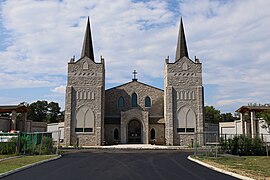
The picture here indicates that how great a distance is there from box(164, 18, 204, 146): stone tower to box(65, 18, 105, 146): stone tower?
9115 millimetres

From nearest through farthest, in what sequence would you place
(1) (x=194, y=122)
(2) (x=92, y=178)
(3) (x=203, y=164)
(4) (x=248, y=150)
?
(2) (x=92, y=178)
(3) (x=203, y=164)
(4) (x=248, y=150)
(1) (x=194, y=122)

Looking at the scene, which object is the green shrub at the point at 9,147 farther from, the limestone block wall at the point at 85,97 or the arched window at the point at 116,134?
the arched window at the point at 116,134

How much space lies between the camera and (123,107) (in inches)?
1975

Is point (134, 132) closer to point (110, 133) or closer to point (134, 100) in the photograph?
point (110, 133)

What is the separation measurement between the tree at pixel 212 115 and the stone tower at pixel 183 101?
35.3 m

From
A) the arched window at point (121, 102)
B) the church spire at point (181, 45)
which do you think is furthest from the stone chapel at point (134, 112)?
the arched window at point (121, 102)

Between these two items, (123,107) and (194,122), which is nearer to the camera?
(194,122)

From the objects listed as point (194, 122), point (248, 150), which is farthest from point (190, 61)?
point (248, 150)

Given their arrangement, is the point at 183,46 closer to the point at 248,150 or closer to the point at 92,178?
the point at 248,150

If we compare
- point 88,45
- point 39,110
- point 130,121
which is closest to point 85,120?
point 130,121

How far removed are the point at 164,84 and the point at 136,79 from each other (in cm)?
477

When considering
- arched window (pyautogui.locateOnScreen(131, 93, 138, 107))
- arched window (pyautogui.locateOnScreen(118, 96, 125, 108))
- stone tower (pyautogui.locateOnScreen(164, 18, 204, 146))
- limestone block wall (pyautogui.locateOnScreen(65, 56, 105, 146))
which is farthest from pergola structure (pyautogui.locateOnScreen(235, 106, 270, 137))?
limestone block wall (pyautogui.locateOnScreen(65, 56, 105, 146))

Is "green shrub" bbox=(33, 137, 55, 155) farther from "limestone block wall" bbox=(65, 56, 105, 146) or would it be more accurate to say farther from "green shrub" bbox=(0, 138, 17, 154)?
"limestone block wall" bbox=(65, 56, 105, 146)

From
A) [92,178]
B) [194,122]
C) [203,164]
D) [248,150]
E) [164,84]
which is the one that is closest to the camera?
[92,178]
